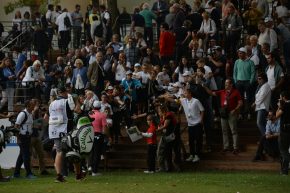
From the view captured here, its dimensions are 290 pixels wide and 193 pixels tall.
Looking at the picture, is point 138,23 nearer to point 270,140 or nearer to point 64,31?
point 64,31

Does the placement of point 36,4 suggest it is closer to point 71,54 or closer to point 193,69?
point 71,54

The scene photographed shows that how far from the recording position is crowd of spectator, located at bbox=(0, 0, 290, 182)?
1156 inches

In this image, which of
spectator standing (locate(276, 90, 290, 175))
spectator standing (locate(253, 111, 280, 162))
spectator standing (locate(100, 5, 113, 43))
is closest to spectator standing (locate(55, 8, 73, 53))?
spectator standing (locate(100, 5, 113, 43))

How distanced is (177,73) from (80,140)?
8145 millimetres

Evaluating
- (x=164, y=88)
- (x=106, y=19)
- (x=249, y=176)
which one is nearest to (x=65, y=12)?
(x=106, y=19)

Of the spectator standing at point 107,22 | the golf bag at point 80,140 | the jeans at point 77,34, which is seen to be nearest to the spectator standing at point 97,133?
the golf bag at point 80,140

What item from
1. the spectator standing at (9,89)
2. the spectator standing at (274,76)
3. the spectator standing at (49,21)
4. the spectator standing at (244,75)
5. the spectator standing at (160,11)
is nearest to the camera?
the spectator standing at (274,76)

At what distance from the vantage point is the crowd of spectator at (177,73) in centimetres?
2938

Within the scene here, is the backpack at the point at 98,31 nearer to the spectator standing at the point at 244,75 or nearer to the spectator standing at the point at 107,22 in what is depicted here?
the spectator standing at the point at 107,22

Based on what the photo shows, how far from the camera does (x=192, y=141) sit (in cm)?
2977

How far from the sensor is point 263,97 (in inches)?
1155

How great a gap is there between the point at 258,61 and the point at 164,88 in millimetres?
2791

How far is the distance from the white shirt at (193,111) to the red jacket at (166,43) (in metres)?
4.51

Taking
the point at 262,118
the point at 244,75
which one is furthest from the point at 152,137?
the point at 244,75
